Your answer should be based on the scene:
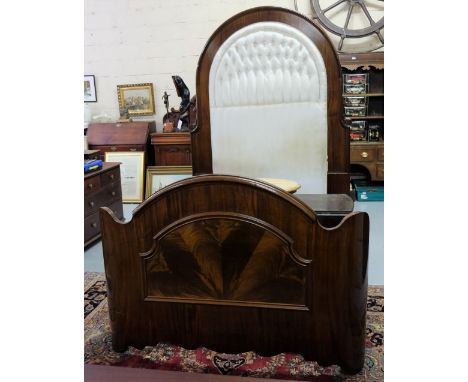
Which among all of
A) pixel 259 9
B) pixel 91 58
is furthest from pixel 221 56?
pixel 91 58

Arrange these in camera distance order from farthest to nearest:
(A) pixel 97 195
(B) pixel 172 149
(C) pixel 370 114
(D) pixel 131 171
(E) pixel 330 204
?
(D) pixel 131 171 → (B) pixel 172 149 → (C) pixel 370 114 → (A) pixel 97 195 → (E) pixel 330 204

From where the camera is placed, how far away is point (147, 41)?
4.89 meters

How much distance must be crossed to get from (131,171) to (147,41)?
1.62 m

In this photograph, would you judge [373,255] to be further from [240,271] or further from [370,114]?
[370,114]

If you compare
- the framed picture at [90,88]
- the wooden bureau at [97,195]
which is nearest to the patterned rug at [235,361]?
the wooden bureau at [97,195]

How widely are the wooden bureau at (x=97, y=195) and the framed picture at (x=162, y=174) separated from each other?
35.7 inches

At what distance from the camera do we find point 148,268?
1295 millimetres

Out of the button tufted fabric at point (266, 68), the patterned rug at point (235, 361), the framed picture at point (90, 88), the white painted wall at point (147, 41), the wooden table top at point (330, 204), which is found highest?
the white painted wall at point (147, 41)

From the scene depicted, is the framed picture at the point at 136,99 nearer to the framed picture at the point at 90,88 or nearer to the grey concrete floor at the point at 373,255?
the framed picture at the point at 90,88

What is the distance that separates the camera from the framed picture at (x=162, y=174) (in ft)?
15.1

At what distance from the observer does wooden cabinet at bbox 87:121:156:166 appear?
4723 mm

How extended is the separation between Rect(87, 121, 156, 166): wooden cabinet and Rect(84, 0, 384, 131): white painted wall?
32 cm

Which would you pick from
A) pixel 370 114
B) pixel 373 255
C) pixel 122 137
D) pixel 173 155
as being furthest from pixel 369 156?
pixel 122 137
